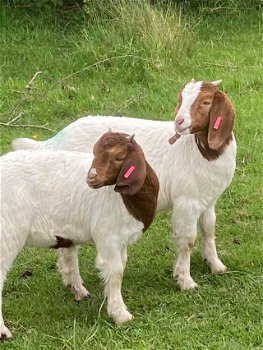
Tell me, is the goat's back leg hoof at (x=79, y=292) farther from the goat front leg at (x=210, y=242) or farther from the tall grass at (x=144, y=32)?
the tall grass at (x=144, y=32)

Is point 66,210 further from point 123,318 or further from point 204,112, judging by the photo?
point 204,112

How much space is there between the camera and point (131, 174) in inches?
180

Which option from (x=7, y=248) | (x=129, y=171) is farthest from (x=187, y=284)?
(x=7, y=248)

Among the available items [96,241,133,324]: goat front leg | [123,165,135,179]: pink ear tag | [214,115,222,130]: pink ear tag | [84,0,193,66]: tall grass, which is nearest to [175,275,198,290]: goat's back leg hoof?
[96,241,133,324]: goat front leg

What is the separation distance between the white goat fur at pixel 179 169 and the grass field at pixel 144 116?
1.11 feet

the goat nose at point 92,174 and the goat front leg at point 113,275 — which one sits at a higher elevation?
the goat nose at point 92,174

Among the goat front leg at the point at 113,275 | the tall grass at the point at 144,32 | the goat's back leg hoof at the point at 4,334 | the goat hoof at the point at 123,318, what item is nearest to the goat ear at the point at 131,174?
the goat front leg at the point at 113,275

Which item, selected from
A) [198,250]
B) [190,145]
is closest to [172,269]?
[198,250]

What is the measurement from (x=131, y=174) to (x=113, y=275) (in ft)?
2.10

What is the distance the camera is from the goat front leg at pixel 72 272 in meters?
5.37

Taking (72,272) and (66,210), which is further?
(72,272)

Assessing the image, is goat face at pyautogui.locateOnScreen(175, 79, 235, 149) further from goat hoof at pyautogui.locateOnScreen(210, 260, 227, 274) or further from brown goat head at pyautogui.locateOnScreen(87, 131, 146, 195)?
goat hoof at pyautogui.locateOnScreen(210, 260, 227, 274)

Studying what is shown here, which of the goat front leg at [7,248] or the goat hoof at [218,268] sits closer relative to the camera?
the goat front leg at [7,248]

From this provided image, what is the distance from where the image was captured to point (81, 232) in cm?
484
